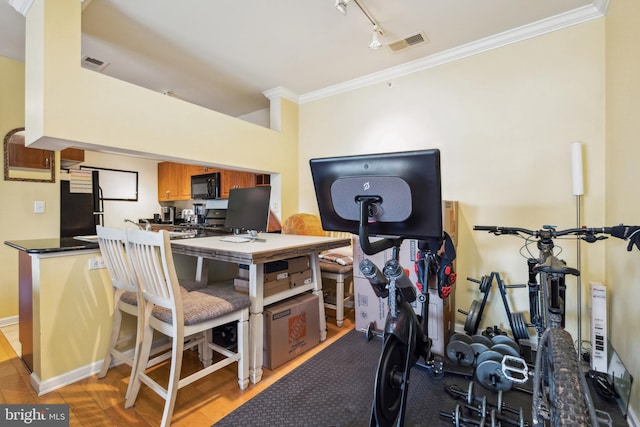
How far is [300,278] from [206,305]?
0.81 metres

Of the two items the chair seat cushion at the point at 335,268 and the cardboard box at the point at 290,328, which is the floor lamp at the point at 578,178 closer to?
the chair seat cushion at the point at 335,268

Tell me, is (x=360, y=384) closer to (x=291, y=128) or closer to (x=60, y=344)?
(x=60, y=344)

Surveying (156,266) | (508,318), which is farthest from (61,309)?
(508,318)

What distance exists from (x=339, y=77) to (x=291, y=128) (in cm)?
94

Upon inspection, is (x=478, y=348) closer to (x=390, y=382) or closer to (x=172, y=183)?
(x=390, y=382)

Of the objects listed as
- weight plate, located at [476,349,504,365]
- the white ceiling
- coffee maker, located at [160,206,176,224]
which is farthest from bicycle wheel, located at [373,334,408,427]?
coffee maker, located at [160,206,176,224]

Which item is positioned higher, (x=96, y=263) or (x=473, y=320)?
(x=96, y=263)

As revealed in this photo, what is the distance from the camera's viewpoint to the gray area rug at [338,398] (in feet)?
5.03

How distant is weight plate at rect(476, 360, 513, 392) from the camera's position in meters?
1.73

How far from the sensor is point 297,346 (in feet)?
7.20

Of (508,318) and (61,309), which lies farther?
(508,318)

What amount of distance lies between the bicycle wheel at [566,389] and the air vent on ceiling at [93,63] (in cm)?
420

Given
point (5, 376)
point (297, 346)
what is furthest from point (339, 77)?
point (5, 376)

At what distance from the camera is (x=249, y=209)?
229 cm
